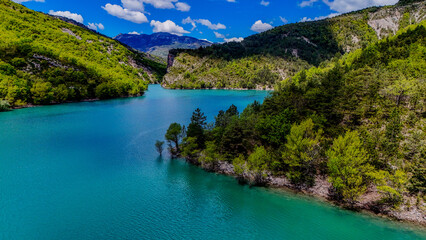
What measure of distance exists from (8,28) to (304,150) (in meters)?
164

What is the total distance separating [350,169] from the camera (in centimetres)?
2698

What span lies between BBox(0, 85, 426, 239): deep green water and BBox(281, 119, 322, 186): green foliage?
347 cm

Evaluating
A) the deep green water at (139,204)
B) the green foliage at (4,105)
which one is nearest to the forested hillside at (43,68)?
the green foliage at (4,105)

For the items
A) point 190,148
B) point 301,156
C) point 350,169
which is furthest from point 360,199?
point 190,148

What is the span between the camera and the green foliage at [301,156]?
31.3 metres

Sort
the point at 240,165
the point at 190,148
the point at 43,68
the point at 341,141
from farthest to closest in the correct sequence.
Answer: the point at 43,68, the point at 190,148, the point at 240,165, the point at 341,141

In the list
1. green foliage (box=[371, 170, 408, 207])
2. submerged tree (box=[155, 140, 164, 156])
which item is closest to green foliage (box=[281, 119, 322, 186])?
green foliage (box=[371, 170, 408, 207])

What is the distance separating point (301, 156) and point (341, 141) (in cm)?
550

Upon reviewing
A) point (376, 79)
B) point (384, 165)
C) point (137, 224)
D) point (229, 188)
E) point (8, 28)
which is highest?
point (8, 28)

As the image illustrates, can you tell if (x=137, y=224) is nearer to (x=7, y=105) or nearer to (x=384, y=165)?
(x=384, y=165)

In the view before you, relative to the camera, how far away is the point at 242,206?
2869 centimetres

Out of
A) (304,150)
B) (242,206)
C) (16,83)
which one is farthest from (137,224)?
(16,83)

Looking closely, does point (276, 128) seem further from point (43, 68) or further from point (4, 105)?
point (43, 68)

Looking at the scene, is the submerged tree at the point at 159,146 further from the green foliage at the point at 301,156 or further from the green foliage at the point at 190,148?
the green foliage at the point at 301,156
